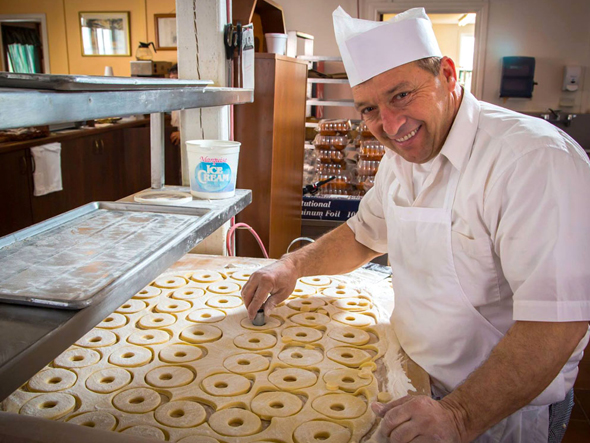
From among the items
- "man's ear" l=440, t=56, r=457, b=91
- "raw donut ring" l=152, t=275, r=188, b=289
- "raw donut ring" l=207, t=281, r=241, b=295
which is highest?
"man's ear" l=440, t=56, r=457, b=91

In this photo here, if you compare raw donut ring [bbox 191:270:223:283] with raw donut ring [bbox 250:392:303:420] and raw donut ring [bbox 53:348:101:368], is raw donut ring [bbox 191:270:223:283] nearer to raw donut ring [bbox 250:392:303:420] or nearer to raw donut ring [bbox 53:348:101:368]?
raw donut ring [bbox 53:348:101:368]

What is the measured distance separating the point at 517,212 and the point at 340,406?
56 centimetres

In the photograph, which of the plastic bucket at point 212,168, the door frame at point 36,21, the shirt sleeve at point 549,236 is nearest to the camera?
the shirt sleeve at point 549,236

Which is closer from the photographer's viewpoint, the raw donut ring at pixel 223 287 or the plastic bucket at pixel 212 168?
the plastic bucket at pixel 212 168

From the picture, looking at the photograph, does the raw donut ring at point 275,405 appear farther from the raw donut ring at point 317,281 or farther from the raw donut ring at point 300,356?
the raw donut ring at point 317,281

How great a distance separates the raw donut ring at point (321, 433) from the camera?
1.01 m

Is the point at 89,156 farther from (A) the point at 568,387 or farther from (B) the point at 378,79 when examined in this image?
(A) the point at 568,387

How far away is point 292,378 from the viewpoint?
4.02ft

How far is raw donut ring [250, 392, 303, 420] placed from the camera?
1.09 meters

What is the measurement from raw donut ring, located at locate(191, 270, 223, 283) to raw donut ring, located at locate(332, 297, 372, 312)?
1.40ft

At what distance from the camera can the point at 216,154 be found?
1576mm

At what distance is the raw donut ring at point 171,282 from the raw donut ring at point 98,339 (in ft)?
1.08

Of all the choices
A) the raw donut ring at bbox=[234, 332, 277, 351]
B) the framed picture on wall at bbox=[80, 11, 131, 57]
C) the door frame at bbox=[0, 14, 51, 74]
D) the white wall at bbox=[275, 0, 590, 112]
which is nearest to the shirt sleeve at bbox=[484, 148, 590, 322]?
the raw donut ring at bbox=[234, 332, 277, 351]

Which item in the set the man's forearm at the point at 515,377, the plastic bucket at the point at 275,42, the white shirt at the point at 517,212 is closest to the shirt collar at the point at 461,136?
the white shirt at the point at 517,212
